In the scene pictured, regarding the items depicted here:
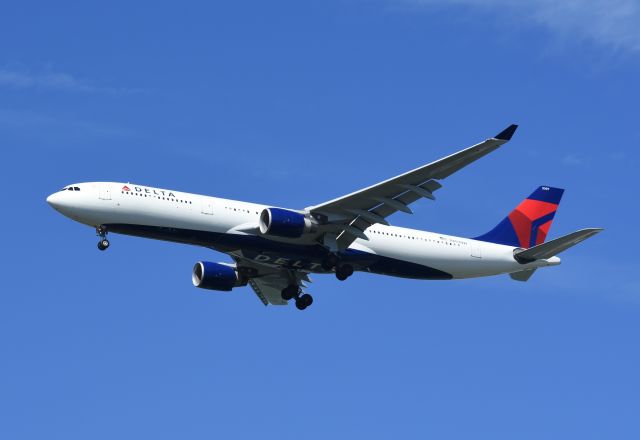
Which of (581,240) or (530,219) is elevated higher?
(530,219)

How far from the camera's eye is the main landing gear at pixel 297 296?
56406mm

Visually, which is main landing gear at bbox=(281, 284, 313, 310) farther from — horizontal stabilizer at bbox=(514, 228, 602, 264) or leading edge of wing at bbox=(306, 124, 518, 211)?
horizontal stabilizer at bbox=(514, 228, 602, 264)

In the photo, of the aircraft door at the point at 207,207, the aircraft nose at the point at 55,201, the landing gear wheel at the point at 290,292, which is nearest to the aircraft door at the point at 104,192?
the aircraft nose at the point at 55,201

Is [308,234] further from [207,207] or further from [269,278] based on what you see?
[269,278]

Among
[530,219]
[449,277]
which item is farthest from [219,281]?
[530,219]

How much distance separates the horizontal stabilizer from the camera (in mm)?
50847

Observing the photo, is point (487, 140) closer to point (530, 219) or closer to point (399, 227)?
point (399, 227)

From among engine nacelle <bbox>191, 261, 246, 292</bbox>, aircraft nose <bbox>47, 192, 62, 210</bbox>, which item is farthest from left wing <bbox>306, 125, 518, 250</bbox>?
aircraft nose <bbox>47, 192, 62, 210</bbox>

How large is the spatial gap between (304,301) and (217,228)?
732 centimetres

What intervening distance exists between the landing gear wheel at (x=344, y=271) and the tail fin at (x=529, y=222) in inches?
322

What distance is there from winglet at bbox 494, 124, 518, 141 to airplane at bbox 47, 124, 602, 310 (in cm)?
4

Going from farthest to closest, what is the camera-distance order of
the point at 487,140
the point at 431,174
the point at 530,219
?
the point at 530,219
the point at 431,174
the point at 487,140

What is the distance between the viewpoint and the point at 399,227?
55.4m

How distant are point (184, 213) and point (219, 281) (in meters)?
7.04
